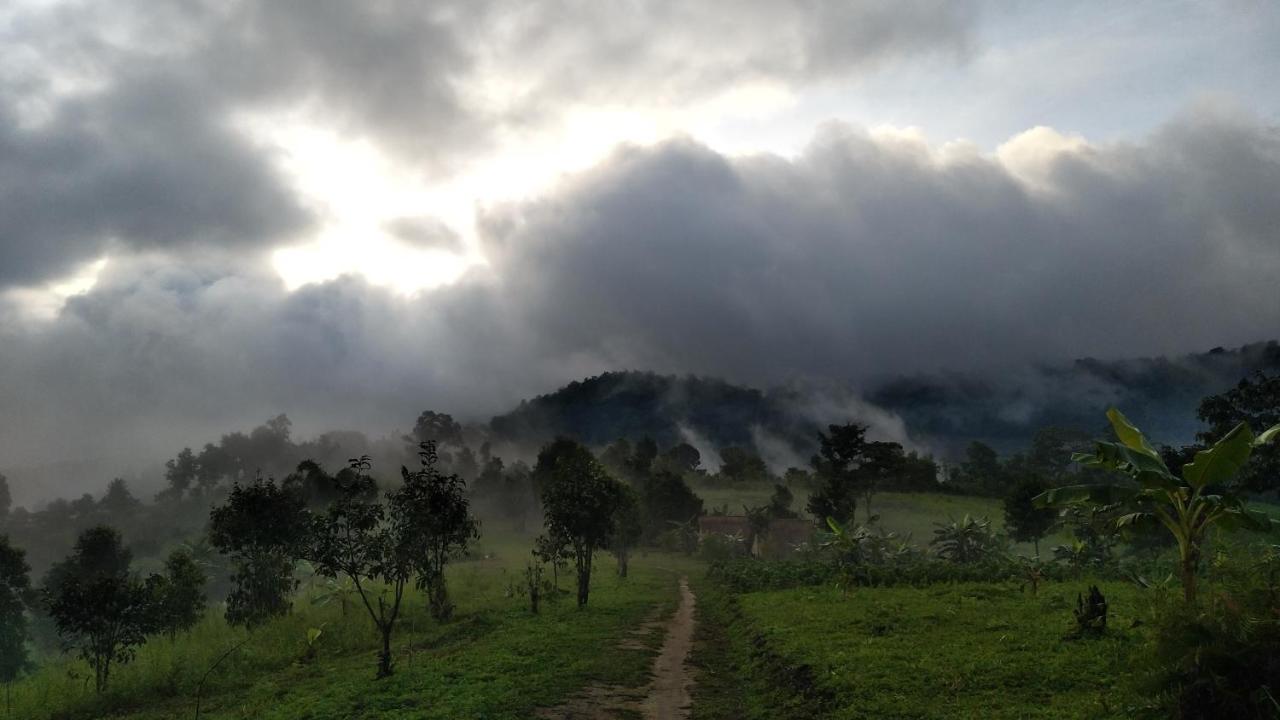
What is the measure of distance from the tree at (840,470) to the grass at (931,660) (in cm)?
5136

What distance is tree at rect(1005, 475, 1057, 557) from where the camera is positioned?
6688 cm

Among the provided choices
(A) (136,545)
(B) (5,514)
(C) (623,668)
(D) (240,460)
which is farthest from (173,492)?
(C) (623,668)

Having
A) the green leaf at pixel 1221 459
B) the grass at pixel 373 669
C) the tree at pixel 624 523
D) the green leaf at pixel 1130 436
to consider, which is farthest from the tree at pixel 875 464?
the green leaf at pixel 1221 459

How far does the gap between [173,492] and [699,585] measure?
6911 inches

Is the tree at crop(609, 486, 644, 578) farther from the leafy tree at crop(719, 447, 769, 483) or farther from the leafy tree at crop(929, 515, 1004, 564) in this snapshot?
the leafy tree at crop(719, 447, 769, 483)

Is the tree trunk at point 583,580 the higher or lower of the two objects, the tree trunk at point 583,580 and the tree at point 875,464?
the lower

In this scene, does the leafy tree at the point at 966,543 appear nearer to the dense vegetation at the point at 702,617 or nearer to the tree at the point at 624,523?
the dense vegetation at the point at 702,617

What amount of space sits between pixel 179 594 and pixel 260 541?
5.73 m

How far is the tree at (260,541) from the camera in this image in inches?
1640

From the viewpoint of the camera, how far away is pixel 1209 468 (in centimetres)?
1617

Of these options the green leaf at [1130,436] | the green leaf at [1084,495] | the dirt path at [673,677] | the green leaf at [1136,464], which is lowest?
Answer: the dirt path at [673,677]

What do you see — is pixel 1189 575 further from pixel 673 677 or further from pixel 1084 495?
pixel 673 677

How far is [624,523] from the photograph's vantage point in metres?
57.9

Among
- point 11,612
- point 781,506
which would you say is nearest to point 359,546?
point 11,612
